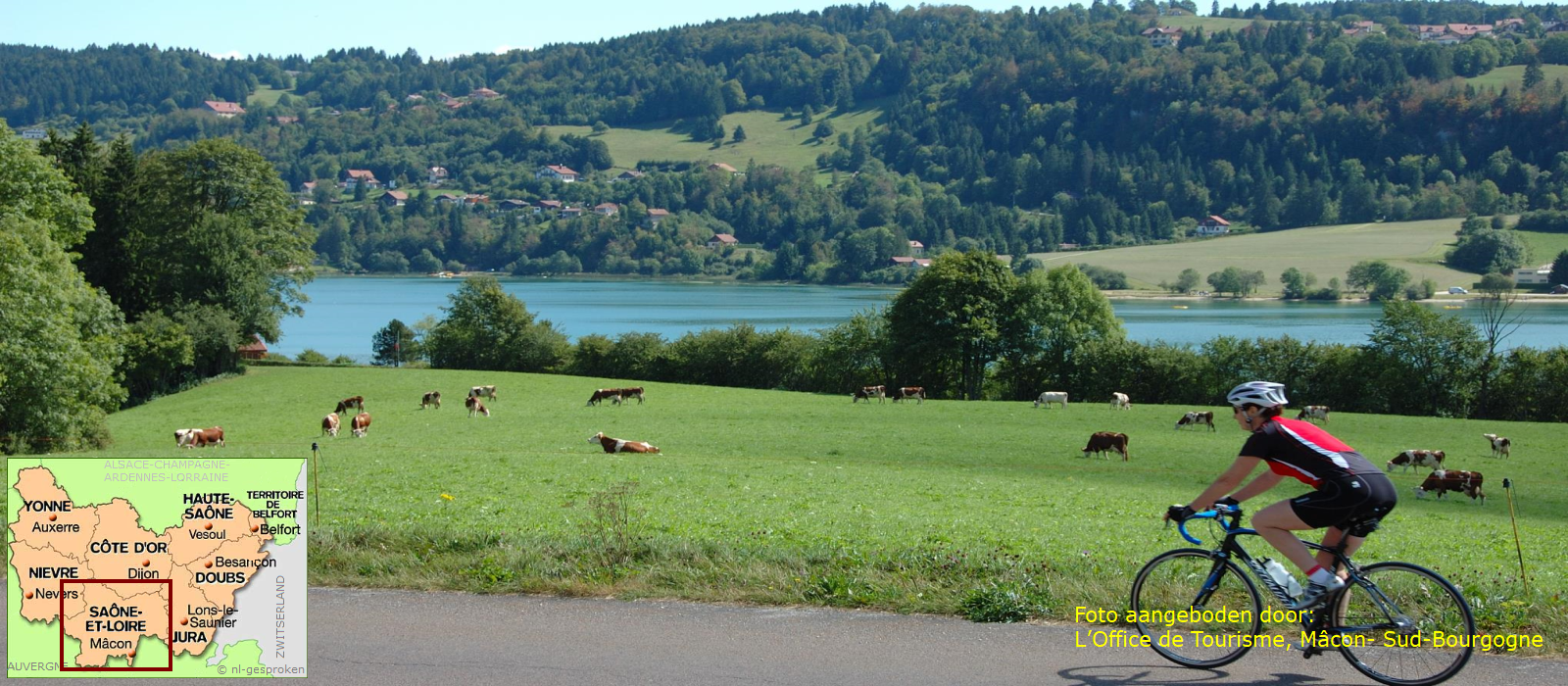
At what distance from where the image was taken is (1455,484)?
24781 millimetres

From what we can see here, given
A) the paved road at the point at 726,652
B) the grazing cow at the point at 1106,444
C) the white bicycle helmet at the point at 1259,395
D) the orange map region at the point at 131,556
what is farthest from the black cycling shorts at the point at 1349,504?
the grazing cow at the point at 1106,444

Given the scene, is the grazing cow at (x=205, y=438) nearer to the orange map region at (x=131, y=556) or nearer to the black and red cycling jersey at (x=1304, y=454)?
the orange map region at (x=131, y=556)

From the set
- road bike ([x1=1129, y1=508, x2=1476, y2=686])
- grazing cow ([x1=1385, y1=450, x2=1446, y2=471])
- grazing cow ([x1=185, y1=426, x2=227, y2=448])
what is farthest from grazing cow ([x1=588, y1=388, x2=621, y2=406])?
road bike ([x1=1129, y1=508, x2=1476, y2=686])

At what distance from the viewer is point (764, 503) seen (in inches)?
652

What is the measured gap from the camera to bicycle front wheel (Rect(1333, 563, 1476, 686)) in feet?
23.0

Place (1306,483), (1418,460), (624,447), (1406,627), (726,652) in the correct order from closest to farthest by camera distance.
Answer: (1306,483), (1406,627), (726,652), (1418,460), (624,447)

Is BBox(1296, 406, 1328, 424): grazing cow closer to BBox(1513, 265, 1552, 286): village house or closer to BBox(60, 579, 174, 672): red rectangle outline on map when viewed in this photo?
BBox(60, 579, 174, 672): red rectangle outline on map

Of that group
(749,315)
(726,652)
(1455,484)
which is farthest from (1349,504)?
(749,315)

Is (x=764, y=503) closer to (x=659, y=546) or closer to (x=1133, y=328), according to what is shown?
(x=659, y=546)

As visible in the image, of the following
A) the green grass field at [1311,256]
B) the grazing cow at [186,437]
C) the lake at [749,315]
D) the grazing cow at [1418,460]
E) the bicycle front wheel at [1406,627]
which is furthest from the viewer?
the green grass field at [1311,256]

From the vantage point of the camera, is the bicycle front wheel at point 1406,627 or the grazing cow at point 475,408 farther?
the grazing cow at point 475,408

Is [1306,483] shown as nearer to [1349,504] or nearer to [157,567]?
[1349,504]

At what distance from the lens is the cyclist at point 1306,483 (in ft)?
22.8

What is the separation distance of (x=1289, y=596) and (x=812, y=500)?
415 inches
